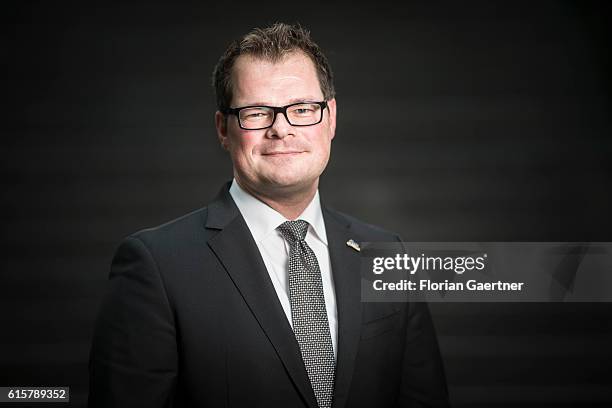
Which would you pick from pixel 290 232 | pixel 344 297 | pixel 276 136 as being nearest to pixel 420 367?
pixel 344 297

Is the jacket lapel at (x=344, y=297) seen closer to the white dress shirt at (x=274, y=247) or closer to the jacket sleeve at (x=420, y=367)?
the white dress shirt at (x=274, y=247)

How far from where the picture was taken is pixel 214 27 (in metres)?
3.44

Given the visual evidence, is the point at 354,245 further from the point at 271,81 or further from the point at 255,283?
the point at 271,81

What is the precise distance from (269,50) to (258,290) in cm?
67

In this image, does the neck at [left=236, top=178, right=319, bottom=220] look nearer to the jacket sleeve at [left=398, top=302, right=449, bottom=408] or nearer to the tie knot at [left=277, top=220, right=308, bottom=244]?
the tie knot at [left=277, top=220, right=308, bottom=244]

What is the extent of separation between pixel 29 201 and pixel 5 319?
0.52 m

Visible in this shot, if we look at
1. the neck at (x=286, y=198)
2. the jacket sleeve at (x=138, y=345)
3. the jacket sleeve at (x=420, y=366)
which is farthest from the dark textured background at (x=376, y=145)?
the jacket sleeve at (x=138, y=345)

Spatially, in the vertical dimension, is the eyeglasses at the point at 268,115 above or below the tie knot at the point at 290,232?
above

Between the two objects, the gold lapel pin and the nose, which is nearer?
the nose

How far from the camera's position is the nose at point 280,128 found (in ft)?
6.95

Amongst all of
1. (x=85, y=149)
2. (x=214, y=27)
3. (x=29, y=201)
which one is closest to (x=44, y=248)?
(x=29, y=201)

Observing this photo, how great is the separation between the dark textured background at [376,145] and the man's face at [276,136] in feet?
3.92

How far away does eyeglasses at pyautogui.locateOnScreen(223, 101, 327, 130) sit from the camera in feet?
7.03

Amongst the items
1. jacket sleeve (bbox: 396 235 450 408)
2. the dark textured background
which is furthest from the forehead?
the dark textured background
